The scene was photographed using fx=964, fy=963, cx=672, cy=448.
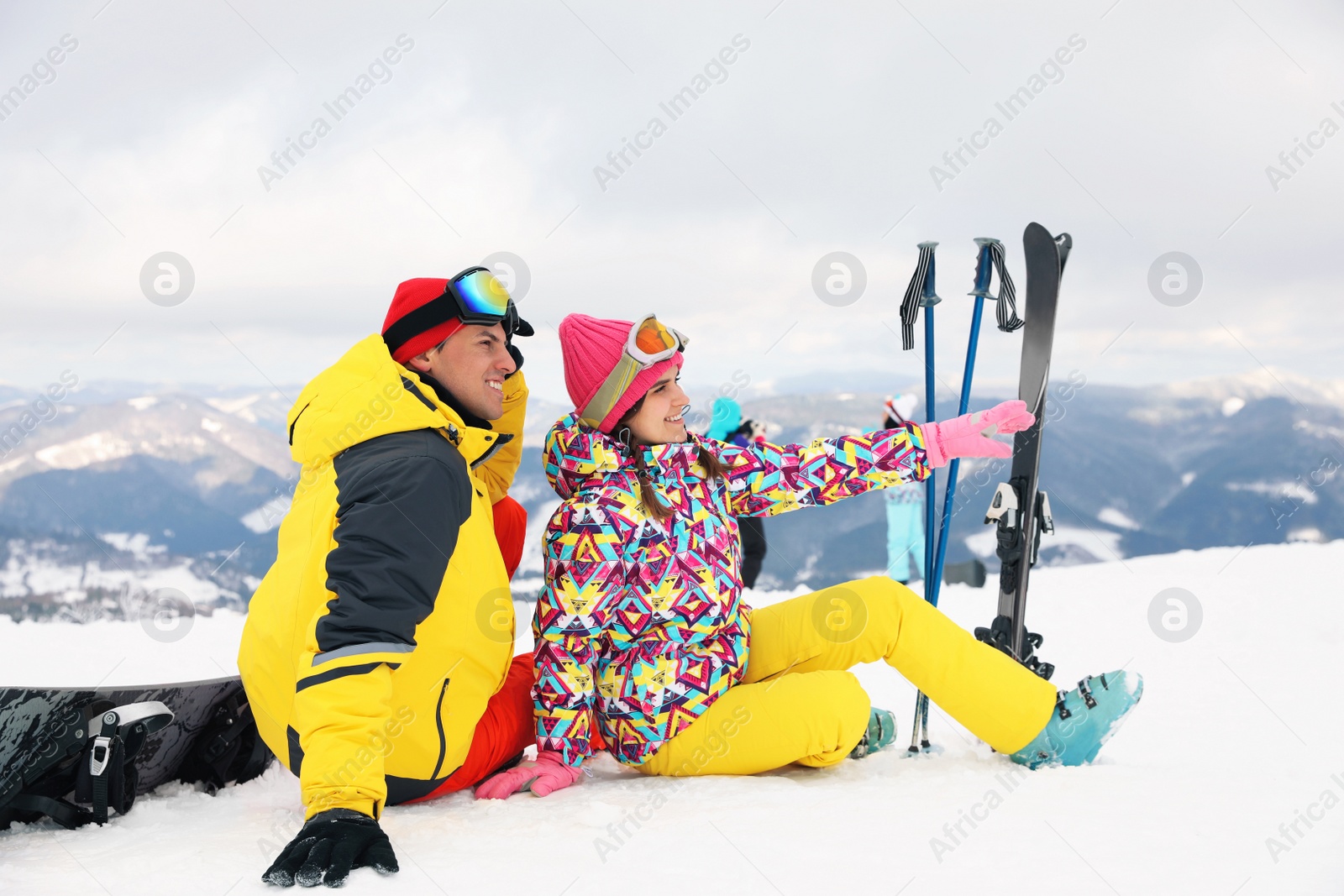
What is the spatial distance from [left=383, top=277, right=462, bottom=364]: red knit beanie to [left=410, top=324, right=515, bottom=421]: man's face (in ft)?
0.07

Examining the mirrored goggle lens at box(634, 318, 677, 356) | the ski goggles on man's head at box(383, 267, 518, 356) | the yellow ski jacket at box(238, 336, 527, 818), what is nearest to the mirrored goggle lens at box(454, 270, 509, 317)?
the ski goggles on man's head at box(383, 267, 518, 356)

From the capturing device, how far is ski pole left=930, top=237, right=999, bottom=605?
9.57 feet

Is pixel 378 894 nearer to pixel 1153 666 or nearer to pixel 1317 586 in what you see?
pixel 1153 666

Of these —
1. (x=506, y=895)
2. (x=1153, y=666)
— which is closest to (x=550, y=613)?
(x=506, y=895)

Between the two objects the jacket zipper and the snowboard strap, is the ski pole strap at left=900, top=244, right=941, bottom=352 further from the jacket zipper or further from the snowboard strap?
the snowboard strap

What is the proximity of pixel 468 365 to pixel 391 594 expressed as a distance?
0.66 meters

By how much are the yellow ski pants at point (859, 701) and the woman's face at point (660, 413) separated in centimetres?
63

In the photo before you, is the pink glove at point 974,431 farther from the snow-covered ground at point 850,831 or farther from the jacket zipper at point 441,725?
the jacket zipper at point 441,725

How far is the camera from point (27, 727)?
6.63ft

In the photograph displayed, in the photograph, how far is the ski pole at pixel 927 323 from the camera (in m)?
2.93

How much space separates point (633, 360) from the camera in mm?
2367

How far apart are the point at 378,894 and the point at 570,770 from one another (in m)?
0.74

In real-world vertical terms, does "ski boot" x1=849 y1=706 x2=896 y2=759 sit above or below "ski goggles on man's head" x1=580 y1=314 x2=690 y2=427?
below

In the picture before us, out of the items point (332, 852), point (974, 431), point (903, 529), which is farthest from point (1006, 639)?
point (903, 529)
